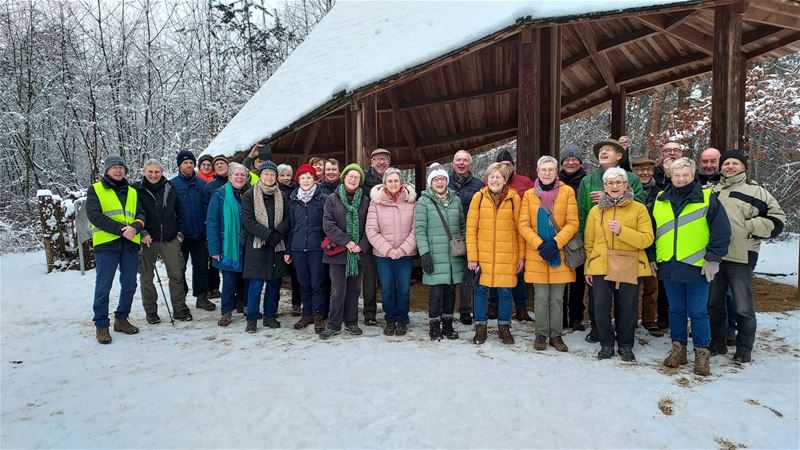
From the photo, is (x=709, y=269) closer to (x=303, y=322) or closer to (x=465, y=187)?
(x=465, y=187)

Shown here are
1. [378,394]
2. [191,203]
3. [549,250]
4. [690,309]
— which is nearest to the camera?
[378,394]

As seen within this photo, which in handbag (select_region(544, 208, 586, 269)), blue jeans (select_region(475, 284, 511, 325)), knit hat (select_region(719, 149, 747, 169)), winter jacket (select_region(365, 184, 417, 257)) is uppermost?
knit hat (select_region(719, 149, 747, 169))

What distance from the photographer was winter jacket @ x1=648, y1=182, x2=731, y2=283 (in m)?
3.70

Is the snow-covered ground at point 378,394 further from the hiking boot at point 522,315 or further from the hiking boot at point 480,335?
the hiking boot at point 522,315

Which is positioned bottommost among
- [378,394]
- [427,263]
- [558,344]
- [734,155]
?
[378,394]

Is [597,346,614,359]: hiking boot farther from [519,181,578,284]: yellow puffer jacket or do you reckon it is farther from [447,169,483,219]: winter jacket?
[447,169,483,219]: winter jacket

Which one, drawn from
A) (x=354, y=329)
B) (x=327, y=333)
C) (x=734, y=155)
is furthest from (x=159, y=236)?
(x=734, y=155)

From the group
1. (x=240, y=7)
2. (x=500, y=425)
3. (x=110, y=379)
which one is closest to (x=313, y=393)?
(x=500, y=425)

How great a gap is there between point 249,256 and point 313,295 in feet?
2.65

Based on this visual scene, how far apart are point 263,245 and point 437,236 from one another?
187 cm

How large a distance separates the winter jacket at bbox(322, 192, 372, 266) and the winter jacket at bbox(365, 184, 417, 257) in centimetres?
12

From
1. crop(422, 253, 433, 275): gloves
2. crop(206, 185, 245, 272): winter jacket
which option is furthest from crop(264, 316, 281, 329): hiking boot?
crop(422, 253, 433, 275): gloves

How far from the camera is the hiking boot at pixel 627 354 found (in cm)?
412

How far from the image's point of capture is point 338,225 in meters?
4.85
